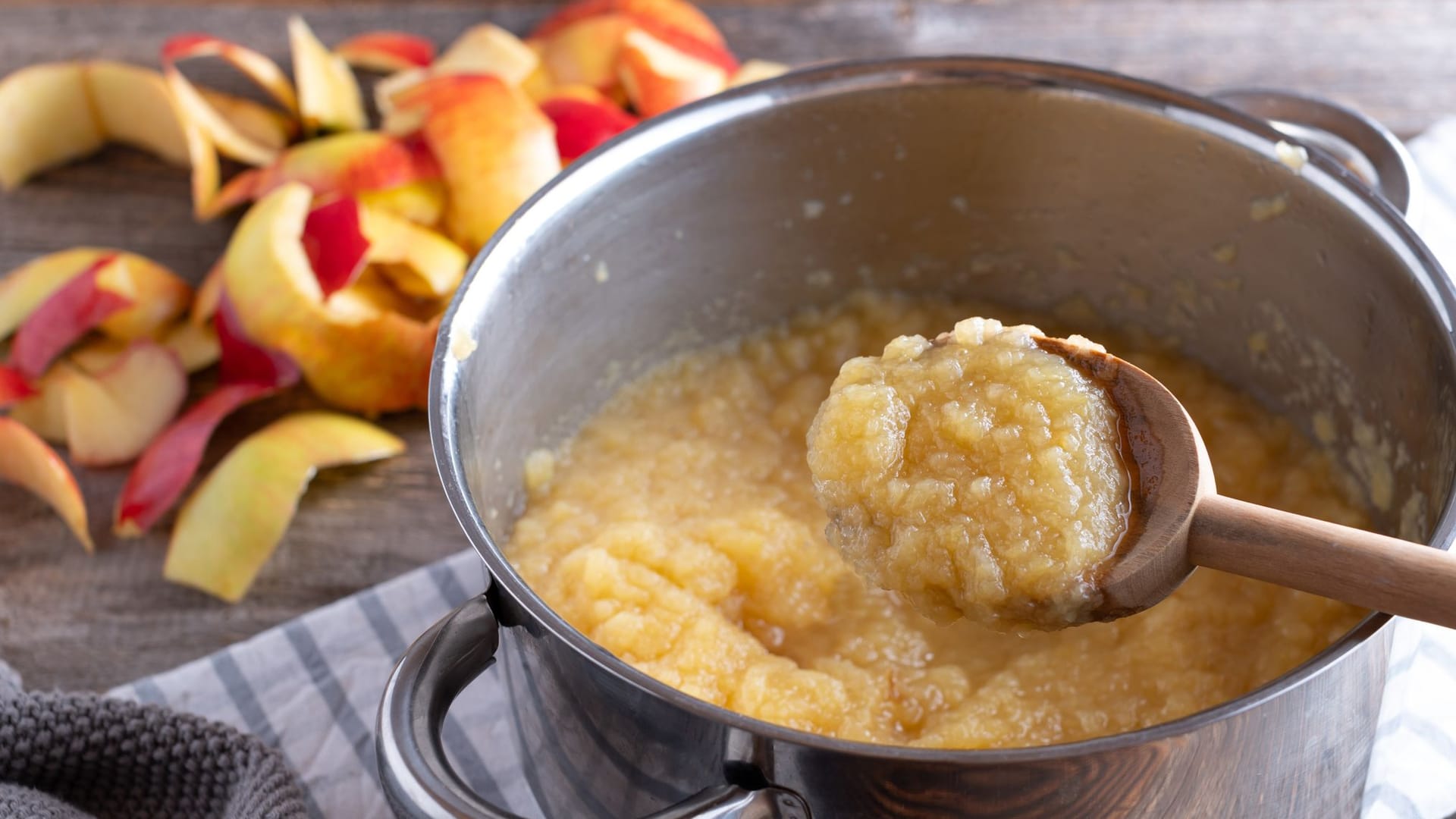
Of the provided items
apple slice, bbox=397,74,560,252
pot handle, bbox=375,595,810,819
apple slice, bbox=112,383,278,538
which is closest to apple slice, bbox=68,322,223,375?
apple slice, bbox=112,383,278,538

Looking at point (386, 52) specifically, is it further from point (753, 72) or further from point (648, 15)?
point (753, 72)

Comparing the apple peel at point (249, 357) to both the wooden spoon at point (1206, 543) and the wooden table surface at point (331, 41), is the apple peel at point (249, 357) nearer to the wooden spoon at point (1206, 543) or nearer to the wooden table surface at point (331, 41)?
the wooden table surface at point (331, 41)

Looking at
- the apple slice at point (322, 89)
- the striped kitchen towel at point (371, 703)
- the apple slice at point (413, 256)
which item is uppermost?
the apple slice at point (322, 89)

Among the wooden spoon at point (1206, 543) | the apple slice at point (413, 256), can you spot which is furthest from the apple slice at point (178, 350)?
the wooden spoon at point (1206, 543)

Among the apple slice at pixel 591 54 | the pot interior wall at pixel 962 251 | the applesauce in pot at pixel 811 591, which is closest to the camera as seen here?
the applesauce in pot at pixel 811 591

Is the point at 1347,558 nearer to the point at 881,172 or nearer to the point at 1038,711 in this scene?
the point at 1038,711

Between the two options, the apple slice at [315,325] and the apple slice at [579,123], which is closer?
the apple slice at [315,325]

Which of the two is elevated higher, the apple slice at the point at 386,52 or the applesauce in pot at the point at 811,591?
the apple slice at the point at 386,52

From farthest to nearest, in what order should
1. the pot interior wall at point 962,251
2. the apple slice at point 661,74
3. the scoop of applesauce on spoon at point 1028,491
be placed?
the apple slice at point 661,74 → the pot interior wall at point 962,251 → the scoop of applesauce on spoon at point 1028,491
